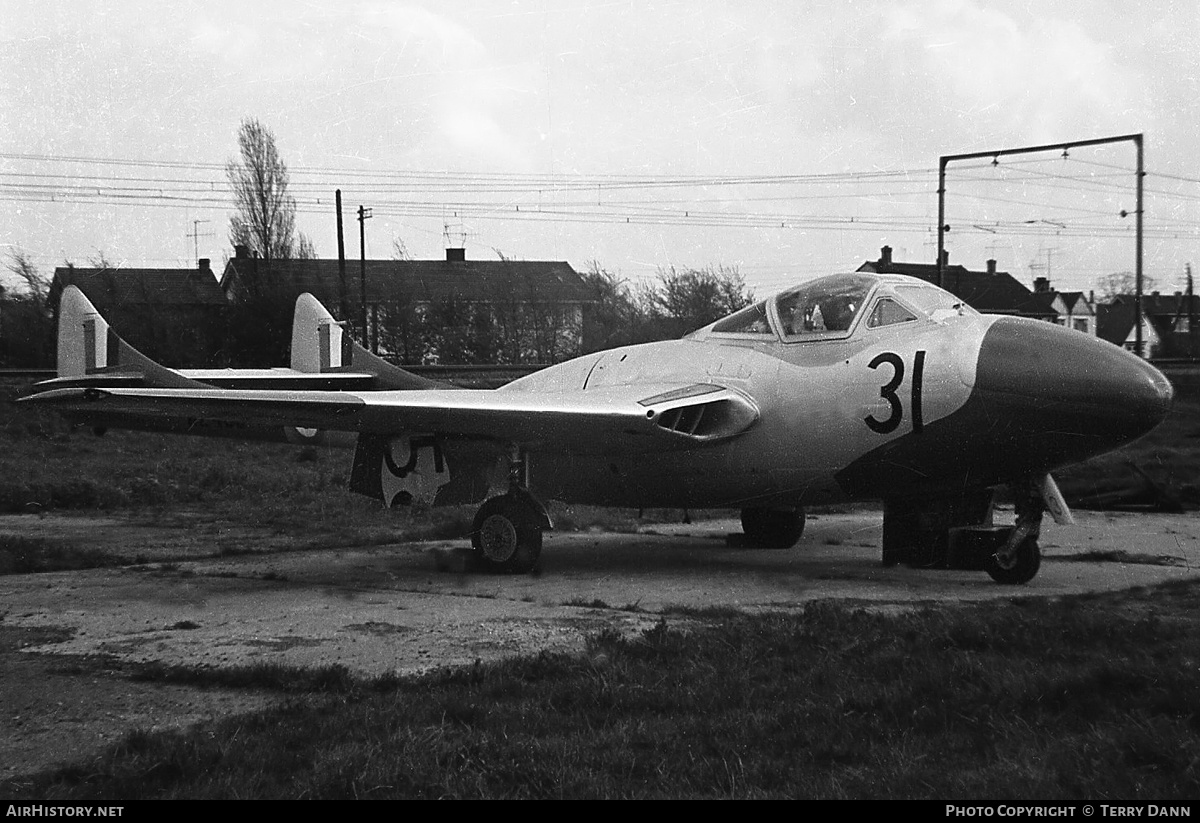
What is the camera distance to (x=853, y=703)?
4984mm

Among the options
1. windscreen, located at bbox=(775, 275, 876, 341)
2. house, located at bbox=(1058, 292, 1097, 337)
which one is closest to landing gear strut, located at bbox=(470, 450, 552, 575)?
windscreen, located at bbox=(775, 275, 876, 341)

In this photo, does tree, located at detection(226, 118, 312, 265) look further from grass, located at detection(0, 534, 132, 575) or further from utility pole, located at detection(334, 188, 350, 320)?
grass, located at detection(0, 534, 132, 575)

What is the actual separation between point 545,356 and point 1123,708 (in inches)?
1188

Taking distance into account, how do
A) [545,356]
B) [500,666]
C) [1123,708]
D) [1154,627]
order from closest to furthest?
[1123,708] → [500,666] → [1154,627] → [545,356]

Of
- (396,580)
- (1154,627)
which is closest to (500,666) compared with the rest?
(1154,627)

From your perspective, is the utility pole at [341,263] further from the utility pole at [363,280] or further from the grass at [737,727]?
the grass at [737,727]

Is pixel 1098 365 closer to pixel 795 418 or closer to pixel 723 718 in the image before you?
pixel 795 418

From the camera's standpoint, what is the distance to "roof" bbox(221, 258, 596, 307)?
39312mm

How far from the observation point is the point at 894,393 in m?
9.64

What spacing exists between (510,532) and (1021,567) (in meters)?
4.51

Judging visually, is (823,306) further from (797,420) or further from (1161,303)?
(1161,303)

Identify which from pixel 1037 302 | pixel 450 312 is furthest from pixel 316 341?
pixel 1037 302

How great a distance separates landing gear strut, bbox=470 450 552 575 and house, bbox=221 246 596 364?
2183cm

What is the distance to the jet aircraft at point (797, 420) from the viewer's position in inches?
360
